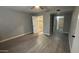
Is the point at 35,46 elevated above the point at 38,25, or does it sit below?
below

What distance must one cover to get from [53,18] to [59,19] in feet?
1.65

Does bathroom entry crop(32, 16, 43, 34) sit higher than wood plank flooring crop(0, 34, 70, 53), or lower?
higher

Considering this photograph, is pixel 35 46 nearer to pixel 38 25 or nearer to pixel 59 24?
pixel 59 24

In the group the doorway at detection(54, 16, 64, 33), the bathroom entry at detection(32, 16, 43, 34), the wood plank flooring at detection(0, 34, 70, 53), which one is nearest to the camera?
the wood plank flooring at detection(0, 34, 70, 53)

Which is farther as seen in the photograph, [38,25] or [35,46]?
[38,25]

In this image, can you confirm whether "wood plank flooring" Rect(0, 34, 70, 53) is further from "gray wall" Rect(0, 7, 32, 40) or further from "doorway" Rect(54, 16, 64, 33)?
"doorway" Rect(54, 16, 64, 33)

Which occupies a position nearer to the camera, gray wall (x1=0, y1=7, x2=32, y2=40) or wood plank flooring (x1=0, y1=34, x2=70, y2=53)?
wood plank flooring (x1=0, y1=34, x2=70, y2=53)

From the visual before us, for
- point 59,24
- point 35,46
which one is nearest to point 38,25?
point 59,24

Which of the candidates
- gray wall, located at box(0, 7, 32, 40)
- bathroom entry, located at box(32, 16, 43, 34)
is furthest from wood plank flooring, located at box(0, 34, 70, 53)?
bathroom entry, located at box(32, 16, 43, 34)

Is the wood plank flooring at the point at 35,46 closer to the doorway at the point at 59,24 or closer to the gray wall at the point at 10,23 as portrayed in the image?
the gray wall at the point at 10,23

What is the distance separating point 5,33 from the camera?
143 inches
